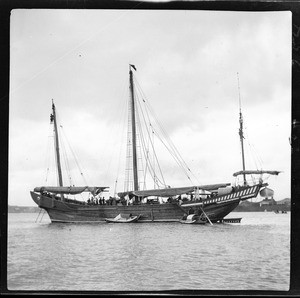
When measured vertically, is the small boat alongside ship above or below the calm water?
below

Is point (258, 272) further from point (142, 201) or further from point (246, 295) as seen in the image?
point (142, 201)

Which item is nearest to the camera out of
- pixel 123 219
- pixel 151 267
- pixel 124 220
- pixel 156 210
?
pixel 151 267

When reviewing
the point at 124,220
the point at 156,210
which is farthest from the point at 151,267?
the point at 156,210

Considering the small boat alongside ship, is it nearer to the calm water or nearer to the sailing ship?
the sailing ship

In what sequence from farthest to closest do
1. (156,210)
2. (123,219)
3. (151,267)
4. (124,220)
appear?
(156,210), (123,219), (124,220), (151,267)

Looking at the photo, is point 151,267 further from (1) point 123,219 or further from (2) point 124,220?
(1) point 123,219

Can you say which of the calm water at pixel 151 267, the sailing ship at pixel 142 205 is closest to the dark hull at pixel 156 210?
the sailing ship at pixel 142 205

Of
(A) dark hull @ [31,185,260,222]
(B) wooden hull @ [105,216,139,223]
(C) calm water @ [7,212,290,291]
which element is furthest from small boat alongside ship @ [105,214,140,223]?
(C) calm water @ [7,212,290,291]

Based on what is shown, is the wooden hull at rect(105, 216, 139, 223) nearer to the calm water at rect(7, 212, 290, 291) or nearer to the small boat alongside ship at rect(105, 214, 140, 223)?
the small boat alongside ship at rect(105, 214, 140, 223)

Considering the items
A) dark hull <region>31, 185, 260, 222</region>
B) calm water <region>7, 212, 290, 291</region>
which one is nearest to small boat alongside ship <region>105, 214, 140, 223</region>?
dark hull <region>31, 185, 260, 222</region>

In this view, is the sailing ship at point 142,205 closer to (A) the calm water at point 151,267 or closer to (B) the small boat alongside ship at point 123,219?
(B) the small boat alongside ship at point 123,219

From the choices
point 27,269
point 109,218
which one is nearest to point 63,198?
point 109,218

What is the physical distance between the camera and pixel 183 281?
1259cm

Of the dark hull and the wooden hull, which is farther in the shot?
the dark hull
